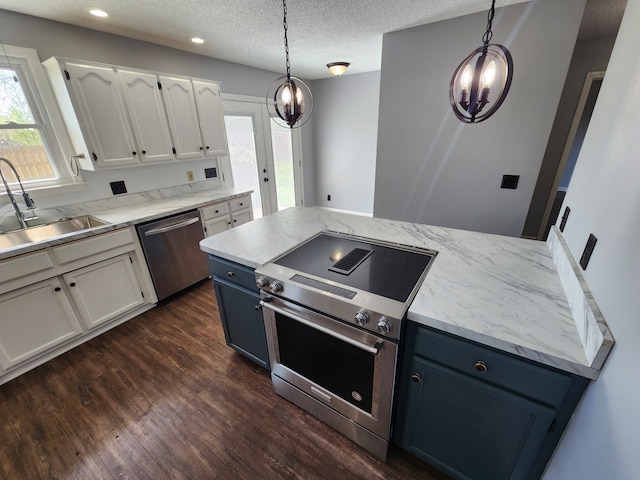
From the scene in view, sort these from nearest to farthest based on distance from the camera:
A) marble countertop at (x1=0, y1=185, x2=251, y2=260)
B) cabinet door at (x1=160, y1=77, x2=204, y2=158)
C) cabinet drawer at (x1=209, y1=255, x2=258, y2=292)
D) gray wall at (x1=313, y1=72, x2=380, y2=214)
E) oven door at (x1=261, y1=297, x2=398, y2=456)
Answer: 1. oven door at (x1=261, y1=297, x2=398, y2=456)
2. cabinet drawer at (x1=209, y1=255, x2=258, y2=292)
3. marble countertop at (x1=0, y1=185, x2=251, y2=260)
4. cabinet door at (x1=160, y1=77, x2=204, y2=158)
5. gray wall at (x1=313, y1=72, x2=380, y2=214)

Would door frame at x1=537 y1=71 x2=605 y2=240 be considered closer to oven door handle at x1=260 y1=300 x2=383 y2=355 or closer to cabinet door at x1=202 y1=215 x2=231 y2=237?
oven door handle at x1=260 y1=300 x2=383 y2=355

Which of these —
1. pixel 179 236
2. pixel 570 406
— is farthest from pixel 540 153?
pixel 179 236

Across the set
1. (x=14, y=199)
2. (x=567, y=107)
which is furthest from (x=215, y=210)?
(x=567, y=107)

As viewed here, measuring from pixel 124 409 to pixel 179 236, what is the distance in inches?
56.3

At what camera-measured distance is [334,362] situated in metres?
1.26

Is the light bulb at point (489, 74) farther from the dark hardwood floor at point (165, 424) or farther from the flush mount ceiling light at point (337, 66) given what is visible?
the flush mount ceiling light at point (337, 66)

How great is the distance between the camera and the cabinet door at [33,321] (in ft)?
5.51

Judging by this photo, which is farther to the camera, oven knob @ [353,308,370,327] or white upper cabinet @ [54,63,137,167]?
white upper cabinet @ [54,63,137,167]

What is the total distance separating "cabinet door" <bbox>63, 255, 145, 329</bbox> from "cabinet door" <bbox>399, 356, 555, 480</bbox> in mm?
2373

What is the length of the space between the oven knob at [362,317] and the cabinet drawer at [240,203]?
2430mm

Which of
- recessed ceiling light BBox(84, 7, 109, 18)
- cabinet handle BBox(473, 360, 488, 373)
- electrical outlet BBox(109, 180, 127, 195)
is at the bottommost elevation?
cabinet handle BBox(473, 360, 488, 373)

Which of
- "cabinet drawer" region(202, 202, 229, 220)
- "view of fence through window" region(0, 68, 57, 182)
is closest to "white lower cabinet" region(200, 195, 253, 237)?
"cabinet drawer" region(202, 202, 229, 220)

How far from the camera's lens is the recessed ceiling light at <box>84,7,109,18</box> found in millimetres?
1882

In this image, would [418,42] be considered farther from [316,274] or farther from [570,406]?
[570,406]
